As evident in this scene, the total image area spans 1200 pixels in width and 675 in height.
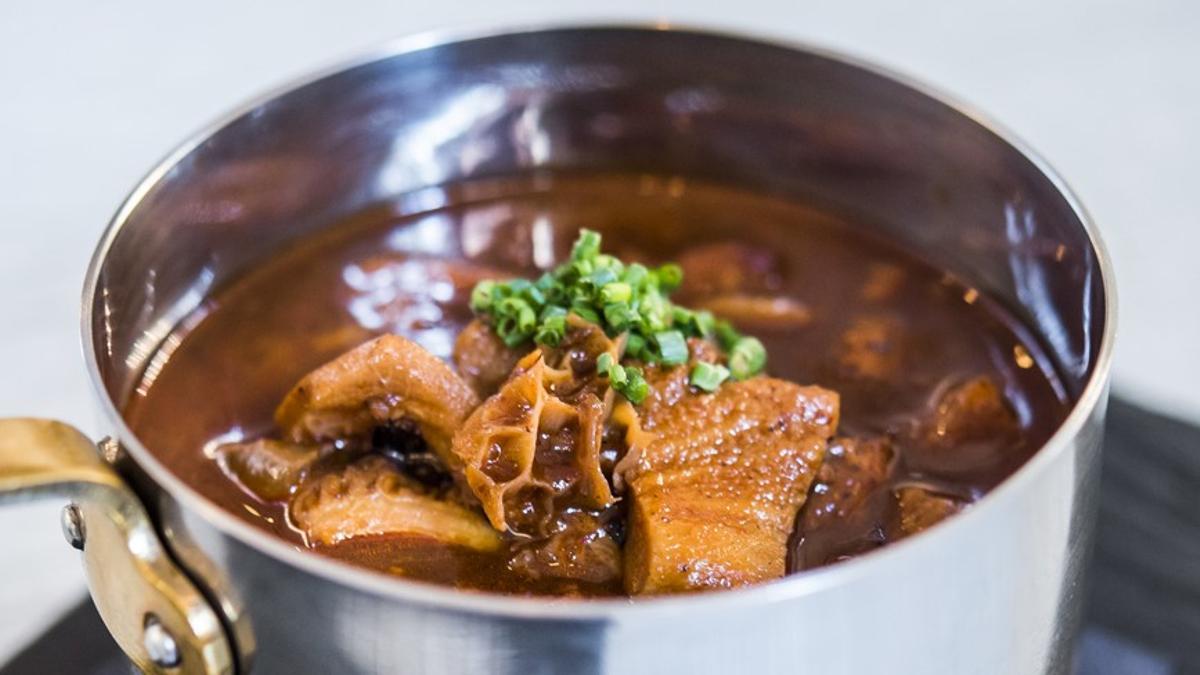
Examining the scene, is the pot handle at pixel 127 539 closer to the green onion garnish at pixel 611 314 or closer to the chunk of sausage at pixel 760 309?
the green onion garnish at pixel 611 314

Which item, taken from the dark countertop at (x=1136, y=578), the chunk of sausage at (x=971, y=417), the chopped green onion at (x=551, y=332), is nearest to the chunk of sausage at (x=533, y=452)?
the chopped green onion at (x=551, y=332)

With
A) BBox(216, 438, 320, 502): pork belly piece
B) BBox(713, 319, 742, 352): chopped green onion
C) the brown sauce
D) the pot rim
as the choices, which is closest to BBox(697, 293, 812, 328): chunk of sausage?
the brown sauce

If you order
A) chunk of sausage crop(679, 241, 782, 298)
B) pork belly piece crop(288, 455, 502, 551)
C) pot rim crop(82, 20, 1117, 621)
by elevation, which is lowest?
pork belly piece crop(288, 455, 502, 551)

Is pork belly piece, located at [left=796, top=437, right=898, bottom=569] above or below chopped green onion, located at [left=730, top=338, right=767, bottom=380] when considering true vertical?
below

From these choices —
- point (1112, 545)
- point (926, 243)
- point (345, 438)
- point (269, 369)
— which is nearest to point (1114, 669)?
point (1112, 545)

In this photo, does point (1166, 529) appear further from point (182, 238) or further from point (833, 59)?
point (182, 238)

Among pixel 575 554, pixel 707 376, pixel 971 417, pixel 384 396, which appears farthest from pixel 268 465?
pixel 971 417

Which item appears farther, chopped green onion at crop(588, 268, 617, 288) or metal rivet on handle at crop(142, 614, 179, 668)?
chopped green onion at crop(588, 268, 617, 288)

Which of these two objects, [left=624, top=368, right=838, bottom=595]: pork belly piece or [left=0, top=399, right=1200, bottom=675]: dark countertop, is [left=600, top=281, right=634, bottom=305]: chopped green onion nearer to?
[left=624, top=368, right=838, bottom=595]: pork belly piece
